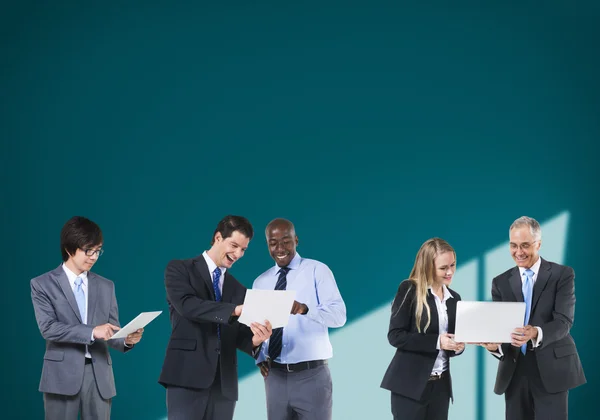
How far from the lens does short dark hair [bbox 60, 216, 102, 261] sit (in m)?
3.79

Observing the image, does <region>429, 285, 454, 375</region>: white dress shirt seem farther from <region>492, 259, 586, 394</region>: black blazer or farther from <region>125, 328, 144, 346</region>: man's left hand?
<region>125, 328, 144, 346</region>: man's left hand

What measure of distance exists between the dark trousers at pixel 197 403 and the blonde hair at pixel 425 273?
1114 mm

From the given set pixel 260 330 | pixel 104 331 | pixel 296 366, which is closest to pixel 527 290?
pixel 296 366

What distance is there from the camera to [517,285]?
4297 mm

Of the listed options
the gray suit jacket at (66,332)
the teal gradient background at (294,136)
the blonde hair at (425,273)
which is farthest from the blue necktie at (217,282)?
the teal gradient background at (294,136)

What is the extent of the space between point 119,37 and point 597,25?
4.09 m

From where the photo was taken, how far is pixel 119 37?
20.1 ft

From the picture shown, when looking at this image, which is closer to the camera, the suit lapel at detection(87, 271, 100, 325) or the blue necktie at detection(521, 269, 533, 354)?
the suit lapel at detection(87, 271, 100, 325)

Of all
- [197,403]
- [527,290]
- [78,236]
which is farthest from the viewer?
[527,290]

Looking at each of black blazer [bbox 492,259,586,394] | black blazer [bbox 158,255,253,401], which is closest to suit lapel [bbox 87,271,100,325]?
black blazer [bbox 158,255,253,401]

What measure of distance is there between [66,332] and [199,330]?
26.0 inches

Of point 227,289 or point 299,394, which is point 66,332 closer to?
point 227,289

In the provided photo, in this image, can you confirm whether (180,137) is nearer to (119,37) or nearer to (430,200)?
(119,37)

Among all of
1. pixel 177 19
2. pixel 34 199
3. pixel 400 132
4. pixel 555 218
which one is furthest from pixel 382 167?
pixel 34 199
